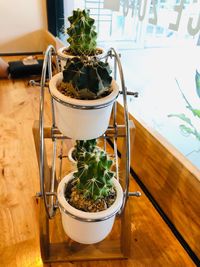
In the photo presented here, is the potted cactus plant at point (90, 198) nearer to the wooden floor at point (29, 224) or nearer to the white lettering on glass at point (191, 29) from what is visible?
the wooden floor at point (29, 224)

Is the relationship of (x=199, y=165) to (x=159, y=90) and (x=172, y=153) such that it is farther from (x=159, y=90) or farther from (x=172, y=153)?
(x=159, y=90)

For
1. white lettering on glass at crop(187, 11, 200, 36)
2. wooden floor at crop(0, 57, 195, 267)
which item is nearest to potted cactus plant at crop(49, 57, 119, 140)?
white lettering on glass at crop(187, 11, 200, 36)

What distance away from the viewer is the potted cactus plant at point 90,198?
0.52 metres

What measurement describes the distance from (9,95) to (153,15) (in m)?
1.21

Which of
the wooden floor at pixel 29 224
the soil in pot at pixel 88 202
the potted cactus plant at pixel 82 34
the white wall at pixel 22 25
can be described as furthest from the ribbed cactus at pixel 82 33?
the white wall at pixel 22 25

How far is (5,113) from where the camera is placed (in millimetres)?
1475

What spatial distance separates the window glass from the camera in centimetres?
74

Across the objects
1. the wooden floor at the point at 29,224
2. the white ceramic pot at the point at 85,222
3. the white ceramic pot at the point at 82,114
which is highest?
the white ceramic pot at the point at 82,114

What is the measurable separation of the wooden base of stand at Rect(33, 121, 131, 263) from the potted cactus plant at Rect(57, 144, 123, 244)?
0.10 metres

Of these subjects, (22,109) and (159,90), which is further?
(22,109)

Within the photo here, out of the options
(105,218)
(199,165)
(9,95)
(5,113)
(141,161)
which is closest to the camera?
(105,218)

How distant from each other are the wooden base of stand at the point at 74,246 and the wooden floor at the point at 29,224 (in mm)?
21

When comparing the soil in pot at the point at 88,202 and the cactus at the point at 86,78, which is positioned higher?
the cactus at the point at 86,78

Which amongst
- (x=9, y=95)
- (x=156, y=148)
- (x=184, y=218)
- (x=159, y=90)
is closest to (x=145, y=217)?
(x=184, y=218)
